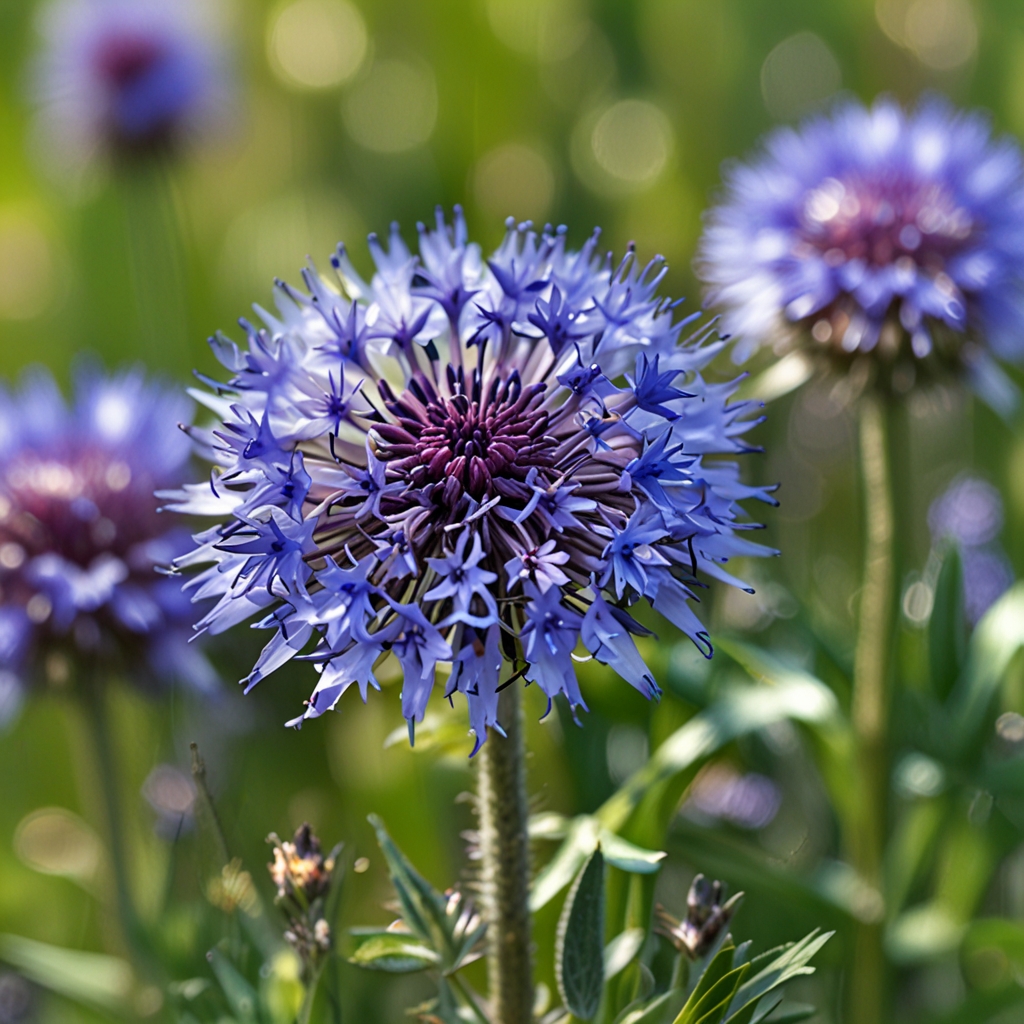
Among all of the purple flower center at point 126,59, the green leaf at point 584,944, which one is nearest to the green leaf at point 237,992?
the green leaf at point 584,944

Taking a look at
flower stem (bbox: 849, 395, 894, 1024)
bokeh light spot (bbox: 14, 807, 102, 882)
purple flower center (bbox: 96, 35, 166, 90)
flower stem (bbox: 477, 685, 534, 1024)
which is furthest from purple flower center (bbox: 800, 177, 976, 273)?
purple flower center (bbox: 96, 35, 166, 90)

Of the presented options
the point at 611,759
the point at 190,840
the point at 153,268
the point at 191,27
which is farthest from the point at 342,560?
the point at 191,27

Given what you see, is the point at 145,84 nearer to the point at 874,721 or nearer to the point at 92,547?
the point at 92,547

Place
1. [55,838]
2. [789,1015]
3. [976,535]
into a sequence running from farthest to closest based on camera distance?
[55,838] → [976,535] → [789,1015]

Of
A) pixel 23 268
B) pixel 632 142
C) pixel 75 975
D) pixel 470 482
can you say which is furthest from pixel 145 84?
pixel 470 482

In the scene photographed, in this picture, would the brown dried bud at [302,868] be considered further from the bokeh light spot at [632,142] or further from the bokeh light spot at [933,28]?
the bokeh light spot at [933,28]

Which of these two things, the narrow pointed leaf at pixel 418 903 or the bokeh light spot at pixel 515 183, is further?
the bokeh light spot at pixel 515 183
